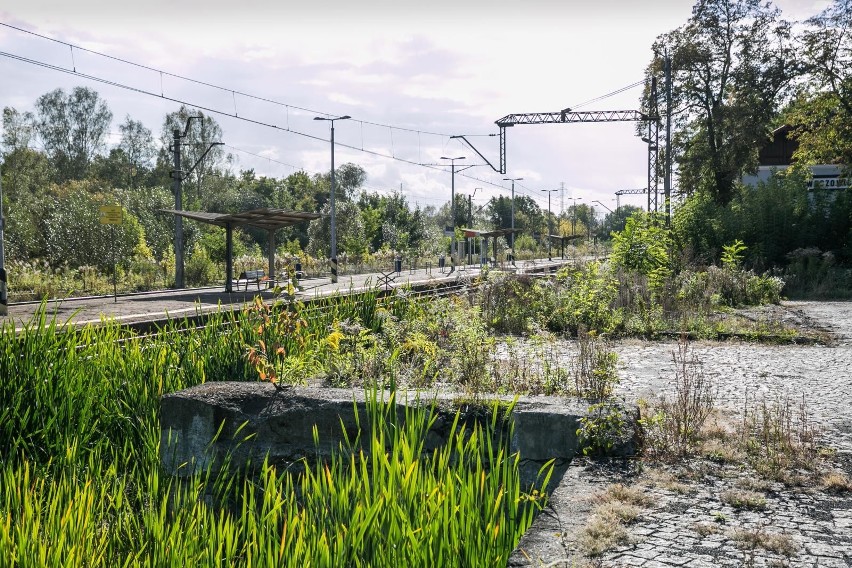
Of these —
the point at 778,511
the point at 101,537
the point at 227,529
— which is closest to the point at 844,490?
the point at 778,511

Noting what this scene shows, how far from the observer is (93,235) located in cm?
3409

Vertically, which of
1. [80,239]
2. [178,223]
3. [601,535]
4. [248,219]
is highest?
[178,223]

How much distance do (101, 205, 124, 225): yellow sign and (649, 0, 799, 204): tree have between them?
2422 cm

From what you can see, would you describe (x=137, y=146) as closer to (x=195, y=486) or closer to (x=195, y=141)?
(x=195, y=141)

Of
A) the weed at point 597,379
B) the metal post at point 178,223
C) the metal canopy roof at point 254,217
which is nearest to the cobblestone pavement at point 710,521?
the weed at point 597,379

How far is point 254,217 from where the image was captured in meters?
24.7

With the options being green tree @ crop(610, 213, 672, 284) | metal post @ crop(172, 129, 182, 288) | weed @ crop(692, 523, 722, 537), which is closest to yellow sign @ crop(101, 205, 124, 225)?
metal post @ crop(172, 129, 182, 288)

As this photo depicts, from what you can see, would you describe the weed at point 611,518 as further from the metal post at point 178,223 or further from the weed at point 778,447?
the metal post at point 178,223

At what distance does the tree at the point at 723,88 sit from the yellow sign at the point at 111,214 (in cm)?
2422

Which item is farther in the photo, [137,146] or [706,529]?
[137,146]

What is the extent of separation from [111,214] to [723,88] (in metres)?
26.9

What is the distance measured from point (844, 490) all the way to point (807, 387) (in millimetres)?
3645

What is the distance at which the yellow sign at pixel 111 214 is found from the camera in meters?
22.0

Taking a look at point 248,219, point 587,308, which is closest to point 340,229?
point 248,219
